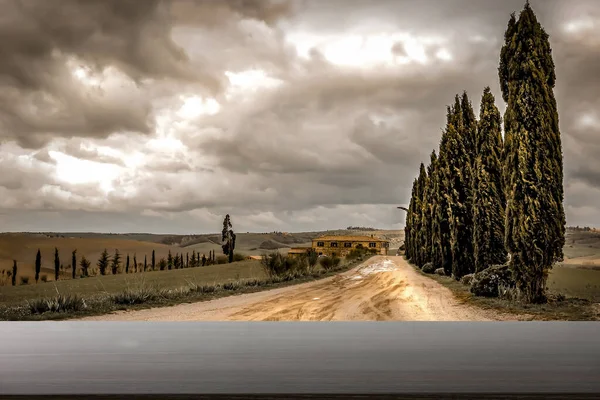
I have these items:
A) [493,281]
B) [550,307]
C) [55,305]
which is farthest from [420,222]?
[55,305]

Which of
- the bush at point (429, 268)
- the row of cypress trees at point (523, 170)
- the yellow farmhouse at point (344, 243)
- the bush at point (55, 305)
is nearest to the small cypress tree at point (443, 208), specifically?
the bush at point (429, 268)

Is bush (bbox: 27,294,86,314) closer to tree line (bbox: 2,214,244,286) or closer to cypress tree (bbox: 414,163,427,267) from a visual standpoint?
tree line (bbox: 2,214,244,286)

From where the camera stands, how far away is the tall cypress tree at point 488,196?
26.3m

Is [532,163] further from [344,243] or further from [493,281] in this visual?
[344,243]

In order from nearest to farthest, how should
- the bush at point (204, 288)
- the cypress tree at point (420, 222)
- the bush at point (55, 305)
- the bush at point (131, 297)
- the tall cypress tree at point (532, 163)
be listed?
1. the bush at point (55, 305)
2. the tall cypress tree at point (532, 163)
3. the bush at point (131, 297)
4. the bush at point (204, 288)
5. the cypress tree at point (420, 222)

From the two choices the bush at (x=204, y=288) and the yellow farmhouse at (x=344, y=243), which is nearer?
the bush at (x=204, y=288)

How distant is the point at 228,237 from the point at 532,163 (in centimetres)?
5530

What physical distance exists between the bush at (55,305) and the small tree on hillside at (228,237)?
165ft

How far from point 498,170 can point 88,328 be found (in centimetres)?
1947

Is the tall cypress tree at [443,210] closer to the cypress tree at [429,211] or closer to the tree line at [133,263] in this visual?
the cypress tree at [429,211]

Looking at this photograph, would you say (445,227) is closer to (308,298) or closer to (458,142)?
(458,142)

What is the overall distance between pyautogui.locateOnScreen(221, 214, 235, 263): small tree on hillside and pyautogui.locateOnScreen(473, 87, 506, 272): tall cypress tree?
148 feet

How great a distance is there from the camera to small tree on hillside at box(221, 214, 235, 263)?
230ft

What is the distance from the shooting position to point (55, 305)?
18781 mm
